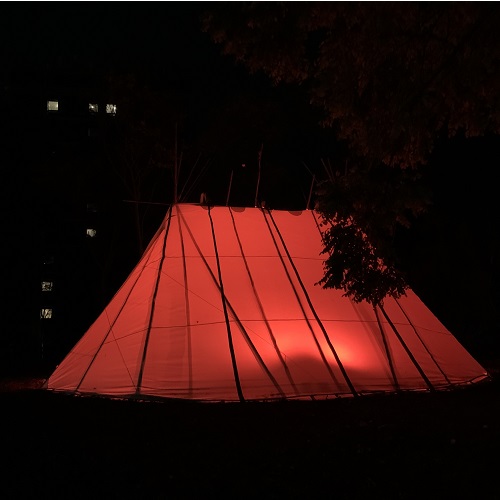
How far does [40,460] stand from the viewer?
6.89m

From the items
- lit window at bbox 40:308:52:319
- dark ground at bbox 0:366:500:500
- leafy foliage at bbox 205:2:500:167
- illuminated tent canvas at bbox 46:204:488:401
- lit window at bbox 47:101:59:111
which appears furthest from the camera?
lit window at bbox 47:101:59:111

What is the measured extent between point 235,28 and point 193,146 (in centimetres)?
1546

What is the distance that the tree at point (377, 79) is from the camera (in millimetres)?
8180

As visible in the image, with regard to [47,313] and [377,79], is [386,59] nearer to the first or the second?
[377,79]

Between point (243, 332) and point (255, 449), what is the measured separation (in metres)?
3.71

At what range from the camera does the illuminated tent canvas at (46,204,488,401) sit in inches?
405

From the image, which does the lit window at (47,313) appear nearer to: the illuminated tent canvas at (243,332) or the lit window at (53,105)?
the lit window at (53,105)

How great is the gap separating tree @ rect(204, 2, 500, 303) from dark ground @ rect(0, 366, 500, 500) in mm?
1828

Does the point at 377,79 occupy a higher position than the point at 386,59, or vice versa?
the point at 386,59

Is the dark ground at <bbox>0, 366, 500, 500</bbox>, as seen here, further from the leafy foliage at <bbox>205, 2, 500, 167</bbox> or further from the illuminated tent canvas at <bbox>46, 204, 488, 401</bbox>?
the leafy foliage at <bbox>205, 2, 500, 167</bbox>

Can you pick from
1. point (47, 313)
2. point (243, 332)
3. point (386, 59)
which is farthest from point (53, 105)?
point (386, 59)

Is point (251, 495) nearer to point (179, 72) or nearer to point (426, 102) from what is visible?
point (426, 102)

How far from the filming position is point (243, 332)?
35.7 feet

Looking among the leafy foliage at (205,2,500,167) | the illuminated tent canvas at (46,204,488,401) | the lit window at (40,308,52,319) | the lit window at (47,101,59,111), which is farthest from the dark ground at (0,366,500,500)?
the lit window at (47,101,59,111)
